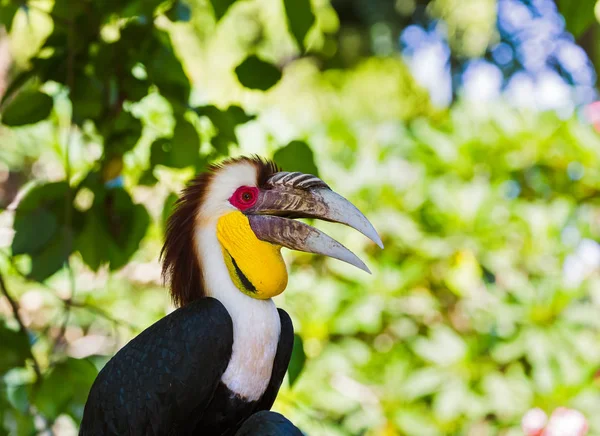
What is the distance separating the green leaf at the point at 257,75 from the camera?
4.11 ft

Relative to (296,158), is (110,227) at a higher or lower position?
lower

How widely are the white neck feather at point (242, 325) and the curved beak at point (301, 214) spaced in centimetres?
8

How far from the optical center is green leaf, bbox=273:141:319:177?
1284mm

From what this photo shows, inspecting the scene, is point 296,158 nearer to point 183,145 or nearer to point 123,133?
point 183,145

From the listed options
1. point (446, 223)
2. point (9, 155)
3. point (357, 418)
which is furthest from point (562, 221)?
point (9, 155)

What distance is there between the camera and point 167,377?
3.37ft

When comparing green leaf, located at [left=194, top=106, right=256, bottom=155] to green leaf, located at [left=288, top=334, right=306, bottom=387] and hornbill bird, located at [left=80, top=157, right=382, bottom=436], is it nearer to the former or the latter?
hornbill bird, located at [left=80, top=157, right=382, bottom=436]

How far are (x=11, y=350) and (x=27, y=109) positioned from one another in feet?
1.43

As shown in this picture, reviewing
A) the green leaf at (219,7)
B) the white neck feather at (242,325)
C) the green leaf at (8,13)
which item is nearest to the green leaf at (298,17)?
the green leaf at (219,7)

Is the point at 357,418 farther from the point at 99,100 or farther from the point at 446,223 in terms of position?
the point at 99,100

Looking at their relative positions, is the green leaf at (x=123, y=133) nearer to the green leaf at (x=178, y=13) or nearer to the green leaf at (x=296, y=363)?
the green leaf at (x=178, y=13)

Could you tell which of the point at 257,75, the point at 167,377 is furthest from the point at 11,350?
the point at 257,75

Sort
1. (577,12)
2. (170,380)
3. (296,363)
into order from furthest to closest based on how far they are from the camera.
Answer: (296,363)
(170,380)
(577,12)

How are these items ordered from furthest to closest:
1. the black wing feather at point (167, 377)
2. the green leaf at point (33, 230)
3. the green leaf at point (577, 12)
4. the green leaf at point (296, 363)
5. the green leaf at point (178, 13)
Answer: the green leaf at point (178, 13) → the green leaf at point (33, 230) → the green leaf at point (296, 363) → the black wing feather at point (167, 377) → the green leaf at point (577, 12)
